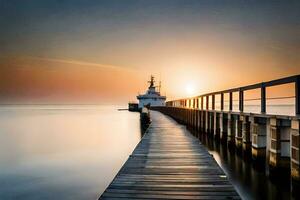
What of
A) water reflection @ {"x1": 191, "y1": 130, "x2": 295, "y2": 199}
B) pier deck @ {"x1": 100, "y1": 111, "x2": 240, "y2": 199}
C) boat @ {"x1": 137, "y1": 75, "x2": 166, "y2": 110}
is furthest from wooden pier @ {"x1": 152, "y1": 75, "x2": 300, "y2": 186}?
boat @ {"x1": 137, "y1": 75, "x2": 166, "y2": 110}

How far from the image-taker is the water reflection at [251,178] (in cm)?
684

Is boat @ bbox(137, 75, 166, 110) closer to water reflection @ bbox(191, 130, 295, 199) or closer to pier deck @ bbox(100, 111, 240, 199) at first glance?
water reflection @ bbox(191, 130, 295, 199)

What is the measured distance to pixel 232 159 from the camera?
35.7 ft

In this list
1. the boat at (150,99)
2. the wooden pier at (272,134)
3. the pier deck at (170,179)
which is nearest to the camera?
the pier deck at (170,179)

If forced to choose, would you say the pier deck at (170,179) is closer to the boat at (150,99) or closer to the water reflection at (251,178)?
the water reflection at (251,178)

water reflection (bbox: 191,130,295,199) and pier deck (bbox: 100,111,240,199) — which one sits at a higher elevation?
pier deck (bbox: 100,111,240,199)

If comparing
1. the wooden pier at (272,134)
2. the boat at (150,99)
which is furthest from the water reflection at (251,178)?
the boat at (150,99)

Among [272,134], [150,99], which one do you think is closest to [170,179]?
[272,134]

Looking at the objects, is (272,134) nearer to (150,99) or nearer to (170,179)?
(170,179)

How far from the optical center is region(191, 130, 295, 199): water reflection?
22.4 feet

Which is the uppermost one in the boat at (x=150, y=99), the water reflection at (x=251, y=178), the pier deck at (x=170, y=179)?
the boat at (x=150, y=99)

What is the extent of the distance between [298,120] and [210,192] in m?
2.64

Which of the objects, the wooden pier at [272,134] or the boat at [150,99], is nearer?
the wooden pier at [272,134]

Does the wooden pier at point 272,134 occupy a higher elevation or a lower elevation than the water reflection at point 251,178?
higher
